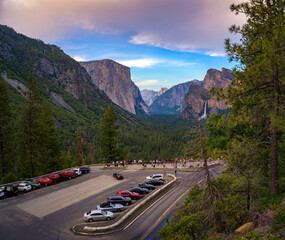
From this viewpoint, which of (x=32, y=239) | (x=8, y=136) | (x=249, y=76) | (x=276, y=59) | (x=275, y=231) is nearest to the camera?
(x=275, y=231)

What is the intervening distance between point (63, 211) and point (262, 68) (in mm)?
22199

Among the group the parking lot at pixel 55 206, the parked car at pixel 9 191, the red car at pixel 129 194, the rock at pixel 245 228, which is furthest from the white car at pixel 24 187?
the rock at pixel 245 228

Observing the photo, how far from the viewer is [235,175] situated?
35.1 ft

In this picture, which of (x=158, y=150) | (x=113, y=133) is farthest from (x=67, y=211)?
(x=158, y=150)

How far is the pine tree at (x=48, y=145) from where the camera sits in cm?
3872

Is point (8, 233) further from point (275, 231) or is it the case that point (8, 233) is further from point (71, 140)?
point (71, 140)

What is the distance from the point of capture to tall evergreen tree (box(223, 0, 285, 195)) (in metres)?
9.22

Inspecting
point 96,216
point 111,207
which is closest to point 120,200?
point 111,207

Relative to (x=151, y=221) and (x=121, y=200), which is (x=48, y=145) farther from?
(x=151, y=221)

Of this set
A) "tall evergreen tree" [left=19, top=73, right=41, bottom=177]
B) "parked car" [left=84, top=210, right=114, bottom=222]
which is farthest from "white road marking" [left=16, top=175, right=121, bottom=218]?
"tall evergreen tree" [left=19, top=73, right=41, bottom=177]

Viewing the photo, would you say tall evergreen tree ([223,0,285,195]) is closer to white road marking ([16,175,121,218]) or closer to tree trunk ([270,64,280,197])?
tree trunk ([270,64,280,197])

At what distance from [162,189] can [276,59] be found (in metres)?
21.1

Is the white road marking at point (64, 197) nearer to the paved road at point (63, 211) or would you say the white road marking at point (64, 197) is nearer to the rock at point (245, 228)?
the paved road at point (63, 211)

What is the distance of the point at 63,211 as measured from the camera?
861 inches
